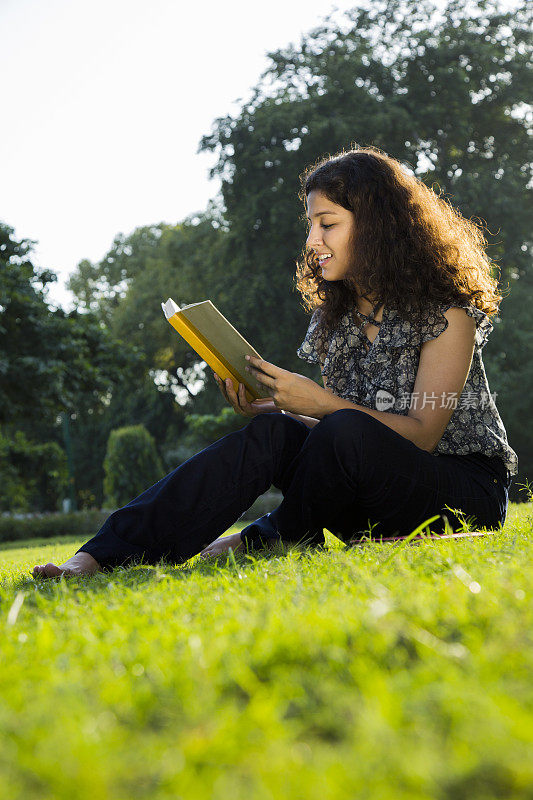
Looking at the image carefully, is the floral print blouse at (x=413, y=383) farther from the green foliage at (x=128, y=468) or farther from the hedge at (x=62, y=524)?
the green foliage at (x=128, y=468)

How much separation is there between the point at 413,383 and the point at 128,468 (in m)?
20.7

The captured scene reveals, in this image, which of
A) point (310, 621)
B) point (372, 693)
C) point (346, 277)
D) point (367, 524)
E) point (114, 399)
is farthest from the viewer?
point (114, 399)

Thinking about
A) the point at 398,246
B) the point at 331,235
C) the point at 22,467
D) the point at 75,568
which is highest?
the point at 331,235

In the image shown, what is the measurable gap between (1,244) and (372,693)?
572 inches

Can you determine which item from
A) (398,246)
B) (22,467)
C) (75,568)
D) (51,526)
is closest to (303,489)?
(75,568)

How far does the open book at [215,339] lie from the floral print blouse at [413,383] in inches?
18.3

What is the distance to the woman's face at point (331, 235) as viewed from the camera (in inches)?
136

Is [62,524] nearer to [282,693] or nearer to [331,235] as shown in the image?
[331,235]

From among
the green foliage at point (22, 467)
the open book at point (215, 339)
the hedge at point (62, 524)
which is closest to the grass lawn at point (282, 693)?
the open book at point (215, 339)

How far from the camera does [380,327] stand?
330 cm

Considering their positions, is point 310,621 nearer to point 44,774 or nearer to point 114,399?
point 44,774

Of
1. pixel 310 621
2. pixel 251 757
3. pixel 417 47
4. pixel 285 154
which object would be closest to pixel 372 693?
pixel 251 757

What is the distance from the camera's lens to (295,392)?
295 centimetres

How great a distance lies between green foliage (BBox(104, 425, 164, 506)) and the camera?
23.0m
